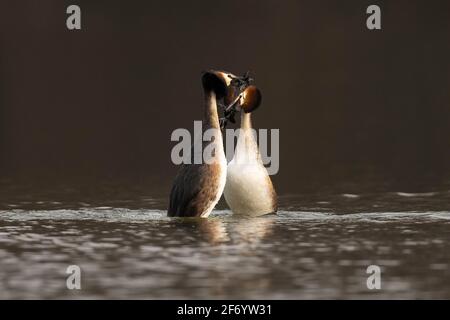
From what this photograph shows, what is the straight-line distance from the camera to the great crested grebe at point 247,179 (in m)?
18.8

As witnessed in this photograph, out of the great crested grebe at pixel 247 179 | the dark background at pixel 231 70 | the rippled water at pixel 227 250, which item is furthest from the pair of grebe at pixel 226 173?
the dark background at pixel 231 70

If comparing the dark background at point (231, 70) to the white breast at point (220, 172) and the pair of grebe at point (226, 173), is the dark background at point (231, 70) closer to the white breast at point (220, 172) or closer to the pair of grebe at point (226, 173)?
the pair of grebe at point (226, 173)

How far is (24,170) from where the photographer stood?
89.4ft

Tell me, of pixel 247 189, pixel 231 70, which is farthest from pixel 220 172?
pixel 231 70

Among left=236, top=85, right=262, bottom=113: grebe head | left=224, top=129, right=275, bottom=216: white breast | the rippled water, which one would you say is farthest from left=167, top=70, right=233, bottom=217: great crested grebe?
left=236, top=85, right=262, bottom=113: grebe head

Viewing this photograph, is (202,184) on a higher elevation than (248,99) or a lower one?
lower

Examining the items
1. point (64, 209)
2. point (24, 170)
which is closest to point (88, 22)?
point (24, 170)

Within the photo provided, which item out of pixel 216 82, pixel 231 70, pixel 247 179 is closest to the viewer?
pixel 216 82

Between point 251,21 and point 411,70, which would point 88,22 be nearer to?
point 251,21

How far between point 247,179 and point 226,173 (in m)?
0.51

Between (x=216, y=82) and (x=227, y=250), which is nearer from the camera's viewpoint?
(x=227, y=250)

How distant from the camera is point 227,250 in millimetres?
15156

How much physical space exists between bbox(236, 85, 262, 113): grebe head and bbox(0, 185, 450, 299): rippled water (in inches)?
57.9

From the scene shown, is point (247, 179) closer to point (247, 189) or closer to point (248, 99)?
point (247, 189)
